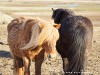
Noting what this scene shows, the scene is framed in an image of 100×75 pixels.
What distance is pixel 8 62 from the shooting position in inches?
372

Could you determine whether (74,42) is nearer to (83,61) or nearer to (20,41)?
(83,61)

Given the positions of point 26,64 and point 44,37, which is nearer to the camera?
point 44,37

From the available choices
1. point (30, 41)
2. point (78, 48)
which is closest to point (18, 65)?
point (30, 41)

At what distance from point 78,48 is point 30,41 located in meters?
1.56

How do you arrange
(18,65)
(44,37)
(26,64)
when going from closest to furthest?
(44,37)
(26,64)
(18,65)

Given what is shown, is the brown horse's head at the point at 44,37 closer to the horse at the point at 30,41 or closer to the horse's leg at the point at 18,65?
the horse at the point at 30,41

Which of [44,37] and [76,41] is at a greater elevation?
[44,37]

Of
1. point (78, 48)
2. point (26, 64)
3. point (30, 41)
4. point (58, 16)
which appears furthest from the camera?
point (58, 16)

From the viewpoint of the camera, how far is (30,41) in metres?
5.69

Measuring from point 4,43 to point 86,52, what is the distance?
18.4 feet

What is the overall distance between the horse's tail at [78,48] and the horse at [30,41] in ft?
3.15

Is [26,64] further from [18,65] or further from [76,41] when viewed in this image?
[76,41]

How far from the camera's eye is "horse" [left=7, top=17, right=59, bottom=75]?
559 centimetres

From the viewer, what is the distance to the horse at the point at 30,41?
5594 millimetres
